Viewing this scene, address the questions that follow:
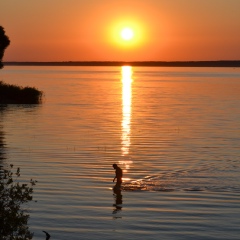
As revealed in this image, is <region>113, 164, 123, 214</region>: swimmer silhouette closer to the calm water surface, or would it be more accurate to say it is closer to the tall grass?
the calm water surface

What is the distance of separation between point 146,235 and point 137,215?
→ 2.60 meters

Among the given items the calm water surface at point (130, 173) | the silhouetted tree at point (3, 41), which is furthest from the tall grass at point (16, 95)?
the calm water surface at point (130, 173)

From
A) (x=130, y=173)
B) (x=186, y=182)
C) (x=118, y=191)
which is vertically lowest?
(x=118, y=191)

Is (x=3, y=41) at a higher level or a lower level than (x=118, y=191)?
higher

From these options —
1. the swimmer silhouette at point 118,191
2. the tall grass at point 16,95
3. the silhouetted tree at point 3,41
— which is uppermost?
the silhouetted tree at point 3,41

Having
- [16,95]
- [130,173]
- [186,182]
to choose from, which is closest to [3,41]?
[16,95]

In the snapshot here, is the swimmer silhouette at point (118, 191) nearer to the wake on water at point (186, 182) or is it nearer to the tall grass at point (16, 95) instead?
the wake on water at point (186, 182)

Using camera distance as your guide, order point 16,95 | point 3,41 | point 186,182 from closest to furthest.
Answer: point 186,182
point 16,95
point 3,41

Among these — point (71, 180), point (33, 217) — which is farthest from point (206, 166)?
point (33, 217)

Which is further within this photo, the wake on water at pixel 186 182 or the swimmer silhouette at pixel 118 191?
the wake on water at pixel 186 182

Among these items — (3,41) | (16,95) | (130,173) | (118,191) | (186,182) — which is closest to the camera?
(118,191)

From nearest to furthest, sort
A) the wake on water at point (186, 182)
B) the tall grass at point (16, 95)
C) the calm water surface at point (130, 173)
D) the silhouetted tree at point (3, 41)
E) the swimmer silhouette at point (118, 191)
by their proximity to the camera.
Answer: the calm water surface at point (130, 173)
the swimmer silhouette at point (118, 191)
the wake on water at point (186, 182)
the tall grass at point (16, 95)
the silhouetted tree at point (3, 41)

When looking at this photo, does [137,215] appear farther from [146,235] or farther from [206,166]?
[206,166]

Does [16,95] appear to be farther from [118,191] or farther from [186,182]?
[118,191]
